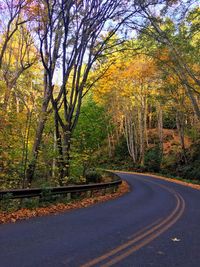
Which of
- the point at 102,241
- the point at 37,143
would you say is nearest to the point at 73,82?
the point at 37,143

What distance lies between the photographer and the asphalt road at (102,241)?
18.1 feet

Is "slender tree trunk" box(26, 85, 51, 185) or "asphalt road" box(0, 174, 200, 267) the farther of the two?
Result: "slender tree trunk" box(26, 85, 51, 185)

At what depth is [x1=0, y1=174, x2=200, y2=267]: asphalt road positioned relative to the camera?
18.1ft

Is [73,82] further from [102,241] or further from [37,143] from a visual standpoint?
[102,241]

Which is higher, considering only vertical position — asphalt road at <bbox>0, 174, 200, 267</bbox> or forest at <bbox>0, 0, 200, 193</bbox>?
forest at <bbox>0, 0, 200, 193</bbox>

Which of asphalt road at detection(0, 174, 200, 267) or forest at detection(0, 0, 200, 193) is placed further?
forest at detection(0, 0, 200, 193)

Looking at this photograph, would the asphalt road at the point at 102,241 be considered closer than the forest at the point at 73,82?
Yes

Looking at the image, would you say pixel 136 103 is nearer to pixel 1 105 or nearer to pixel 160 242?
pixel 1 105

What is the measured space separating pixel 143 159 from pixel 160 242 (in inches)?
Answer: 1478

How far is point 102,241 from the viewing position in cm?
695

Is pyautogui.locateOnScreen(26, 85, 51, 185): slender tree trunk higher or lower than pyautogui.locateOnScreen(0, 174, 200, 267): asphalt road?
higher

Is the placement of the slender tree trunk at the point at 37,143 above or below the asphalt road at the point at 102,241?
Answer: above

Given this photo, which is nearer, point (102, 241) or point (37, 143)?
point (102, 241)

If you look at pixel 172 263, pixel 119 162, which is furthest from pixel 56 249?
pixel 119 162
